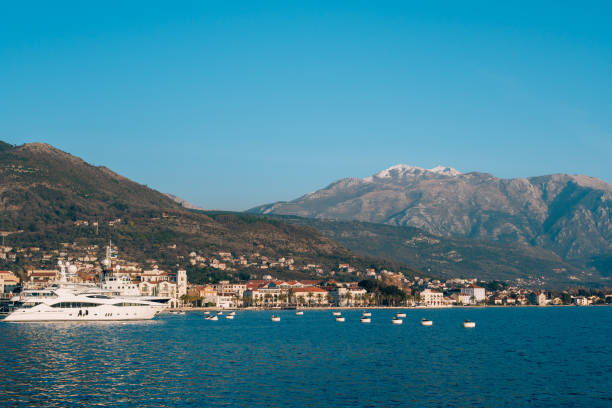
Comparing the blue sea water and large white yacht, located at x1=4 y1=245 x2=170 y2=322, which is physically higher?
large white yacht, located at x1=4 y1=245 x2=170 y2=322

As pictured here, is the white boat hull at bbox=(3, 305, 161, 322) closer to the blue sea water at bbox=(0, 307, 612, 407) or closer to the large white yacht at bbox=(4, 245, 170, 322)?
the large white yacht at bbox=(4, 245, 170, 322)

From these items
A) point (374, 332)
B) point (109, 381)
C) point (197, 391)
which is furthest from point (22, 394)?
point (374, 332)

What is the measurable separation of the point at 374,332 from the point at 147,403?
268 feet

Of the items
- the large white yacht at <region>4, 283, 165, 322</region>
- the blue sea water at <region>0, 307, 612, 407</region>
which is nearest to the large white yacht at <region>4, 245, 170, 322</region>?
the large white yacht at <region>4, 283, 165, 322</region>

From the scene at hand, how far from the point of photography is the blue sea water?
199 feet

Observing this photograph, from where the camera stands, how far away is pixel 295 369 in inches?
3071

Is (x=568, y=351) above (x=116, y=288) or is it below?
below

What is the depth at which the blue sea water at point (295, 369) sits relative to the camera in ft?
199

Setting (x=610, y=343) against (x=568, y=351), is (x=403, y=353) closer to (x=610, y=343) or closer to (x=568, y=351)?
(x=568, y=351)

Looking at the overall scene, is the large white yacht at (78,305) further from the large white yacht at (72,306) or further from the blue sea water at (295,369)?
the blue sea water at (295,369)

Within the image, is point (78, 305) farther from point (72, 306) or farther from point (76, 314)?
point (76, 314)

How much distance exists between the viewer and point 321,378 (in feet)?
234

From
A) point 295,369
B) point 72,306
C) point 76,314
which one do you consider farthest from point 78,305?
point 295,369

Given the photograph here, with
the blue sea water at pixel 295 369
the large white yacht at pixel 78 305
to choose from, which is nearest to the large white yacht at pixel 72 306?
the large white yacht at pixel 78 305
